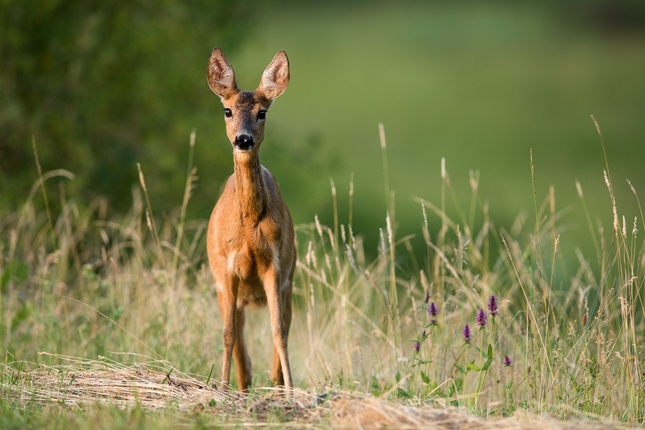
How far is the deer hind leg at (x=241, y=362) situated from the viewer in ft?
25.6

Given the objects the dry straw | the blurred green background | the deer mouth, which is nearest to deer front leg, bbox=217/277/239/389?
the dry straw

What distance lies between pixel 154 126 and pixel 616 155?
3132 cm

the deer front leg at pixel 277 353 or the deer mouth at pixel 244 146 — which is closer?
the deer mouth at pixel 244 146

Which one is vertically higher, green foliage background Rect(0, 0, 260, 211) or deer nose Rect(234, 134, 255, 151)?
green foliage background Rect(0, 0, 260, 211)

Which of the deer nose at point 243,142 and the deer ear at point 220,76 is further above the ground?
the deer ear at point 220,76

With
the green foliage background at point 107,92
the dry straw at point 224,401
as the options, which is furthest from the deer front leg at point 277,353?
the green foliage background at point 107,92

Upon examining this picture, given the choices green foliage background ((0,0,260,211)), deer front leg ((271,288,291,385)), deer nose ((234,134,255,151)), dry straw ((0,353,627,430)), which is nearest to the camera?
dry straw ((0,353,627,430))

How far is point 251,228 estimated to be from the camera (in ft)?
23.9

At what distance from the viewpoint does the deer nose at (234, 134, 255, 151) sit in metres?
7.00

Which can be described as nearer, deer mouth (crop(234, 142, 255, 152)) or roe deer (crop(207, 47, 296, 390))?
deer mouth (crop(234, 142, 255, 152))

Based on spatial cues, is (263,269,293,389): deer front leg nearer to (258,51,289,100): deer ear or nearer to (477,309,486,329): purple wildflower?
(258,51,289,100): deer ear

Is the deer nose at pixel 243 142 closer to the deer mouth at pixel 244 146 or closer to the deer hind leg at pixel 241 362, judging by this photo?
the deer mouth at pixel 244 146

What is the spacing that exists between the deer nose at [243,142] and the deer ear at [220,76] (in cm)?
59

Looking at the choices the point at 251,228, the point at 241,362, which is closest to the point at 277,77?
the point at 251,228
